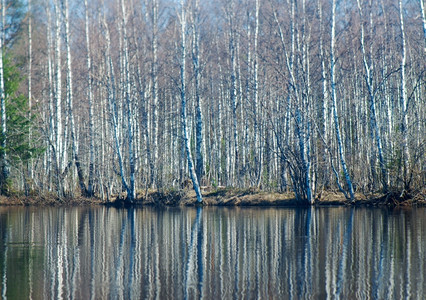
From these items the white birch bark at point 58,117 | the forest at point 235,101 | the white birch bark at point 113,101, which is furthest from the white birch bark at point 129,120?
the white birch bark at point 58,117

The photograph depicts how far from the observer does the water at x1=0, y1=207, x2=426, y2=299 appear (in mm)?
7578

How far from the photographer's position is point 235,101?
28.4 m

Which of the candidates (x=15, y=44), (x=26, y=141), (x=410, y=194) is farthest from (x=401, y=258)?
(x=15, y=44)

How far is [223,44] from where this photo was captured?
115 ft

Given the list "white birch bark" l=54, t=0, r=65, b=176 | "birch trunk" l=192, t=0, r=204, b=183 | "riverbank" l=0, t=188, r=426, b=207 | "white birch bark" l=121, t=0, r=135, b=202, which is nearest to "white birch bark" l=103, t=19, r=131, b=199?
"white birch bark" l=121, t=0, r=135, b=202

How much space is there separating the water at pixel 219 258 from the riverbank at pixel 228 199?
3.87m

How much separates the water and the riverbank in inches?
152

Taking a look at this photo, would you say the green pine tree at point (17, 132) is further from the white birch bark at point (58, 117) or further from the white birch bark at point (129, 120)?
the white birch bark at point (129, 120)

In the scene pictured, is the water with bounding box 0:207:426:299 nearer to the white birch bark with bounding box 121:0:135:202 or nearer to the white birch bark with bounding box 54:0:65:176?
the white birch bark with bounding box 121:0:135:202

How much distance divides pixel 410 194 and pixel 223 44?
18156 mm

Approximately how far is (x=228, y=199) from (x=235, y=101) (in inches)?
247

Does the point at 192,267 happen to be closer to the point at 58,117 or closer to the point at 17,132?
the point at 58,117

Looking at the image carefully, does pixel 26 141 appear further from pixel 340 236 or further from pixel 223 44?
pixel 340 236

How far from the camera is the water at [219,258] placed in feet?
24.9
